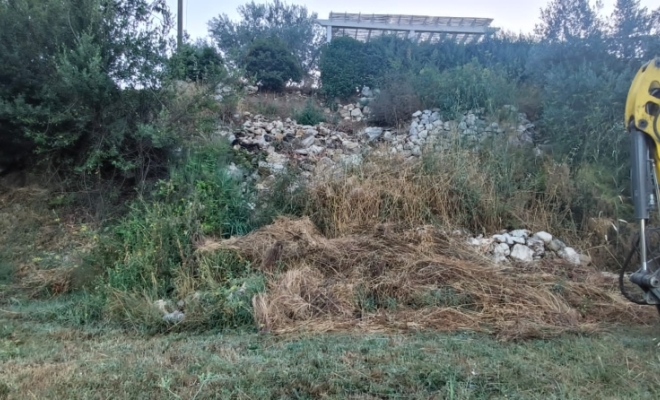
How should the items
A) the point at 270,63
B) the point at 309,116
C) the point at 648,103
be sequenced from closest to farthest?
the point at 648,103, the point at 309,116, the point at 270,63

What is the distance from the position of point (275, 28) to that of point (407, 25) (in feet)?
15.4

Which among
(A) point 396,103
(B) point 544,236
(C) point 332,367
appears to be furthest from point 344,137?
(C) point 332,367

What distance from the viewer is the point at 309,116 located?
32.8ft

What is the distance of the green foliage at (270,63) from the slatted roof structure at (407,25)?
7.31ft

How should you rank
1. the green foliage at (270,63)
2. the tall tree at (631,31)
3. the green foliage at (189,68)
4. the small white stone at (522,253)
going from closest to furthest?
the small white stone at (522,253), the green foliage at (189,68), the tall tree at (631,31), the green foliage at (270,63)

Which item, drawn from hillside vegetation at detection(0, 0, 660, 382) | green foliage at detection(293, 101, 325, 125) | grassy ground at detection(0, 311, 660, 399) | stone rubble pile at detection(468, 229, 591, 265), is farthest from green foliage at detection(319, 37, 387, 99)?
grassy ground at detection(0, 311, 660, 399)

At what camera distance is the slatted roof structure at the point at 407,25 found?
46.1ft

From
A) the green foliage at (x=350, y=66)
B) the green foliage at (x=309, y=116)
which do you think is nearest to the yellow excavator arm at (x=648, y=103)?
the green foliage at (x=309, y=116)

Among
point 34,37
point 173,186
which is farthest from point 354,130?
point 34,37

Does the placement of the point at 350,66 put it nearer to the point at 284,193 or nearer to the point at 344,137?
the point at 344,137

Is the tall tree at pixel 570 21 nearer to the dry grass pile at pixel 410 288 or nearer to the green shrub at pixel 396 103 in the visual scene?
the green shrub at pixel 396 103

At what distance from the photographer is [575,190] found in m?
6.03

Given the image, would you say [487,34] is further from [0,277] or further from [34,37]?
[0,277]

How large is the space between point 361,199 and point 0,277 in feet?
14.4
